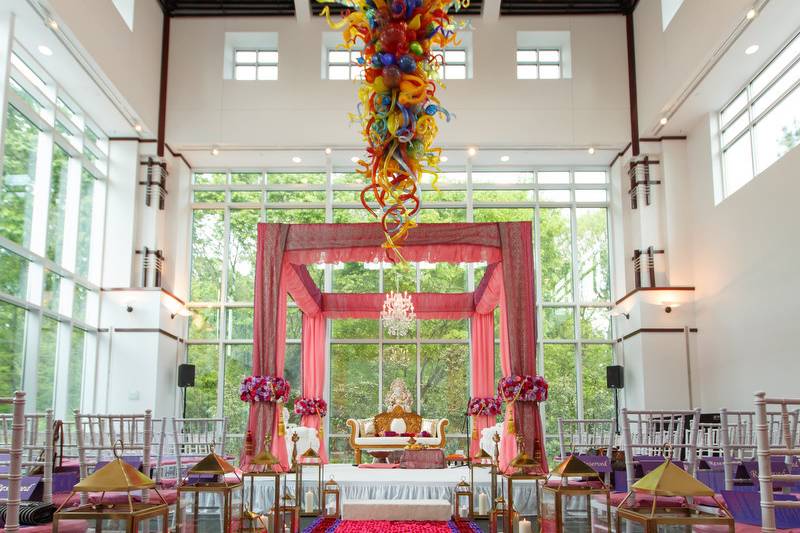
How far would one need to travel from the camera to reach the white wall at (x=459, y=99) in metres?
13.8

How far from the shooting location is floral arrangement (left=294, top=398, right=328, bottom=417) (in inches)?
521

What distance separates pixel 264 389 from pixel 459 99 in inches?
273

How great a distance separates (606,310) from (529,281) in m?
5.83

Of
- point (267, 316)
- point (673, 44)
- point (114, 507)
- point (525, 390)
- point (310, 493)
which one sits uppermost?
point (673, 44)

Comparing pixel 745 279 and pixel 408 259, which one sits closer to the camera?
pixel 408 259

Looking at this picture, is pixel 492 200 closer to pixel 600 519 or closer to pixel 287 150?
pixel 287 150

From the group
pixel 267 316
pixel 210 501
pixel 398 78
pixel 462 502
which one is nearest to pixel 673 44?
pixel 267 316

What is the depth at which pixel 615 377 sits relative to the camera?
13.2m

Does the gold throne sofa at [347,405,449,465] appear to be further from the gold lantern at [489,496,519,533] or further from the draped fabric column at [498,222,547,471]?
the gold lantern at [489,496,519,533]

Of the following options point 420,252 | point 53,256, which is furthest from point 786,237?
point 53,256

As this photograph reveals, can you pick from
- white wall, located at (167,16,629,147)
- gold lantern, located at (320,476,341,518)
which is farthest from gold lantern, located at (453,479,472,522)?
white wall, located at (167,16,629,147)

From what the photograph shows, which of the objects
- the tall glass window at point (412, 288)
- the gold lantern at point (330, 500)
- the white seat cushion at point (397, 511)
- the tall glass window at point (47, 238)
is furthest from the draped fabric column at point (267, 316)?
the tall glass window at point (412, 288)

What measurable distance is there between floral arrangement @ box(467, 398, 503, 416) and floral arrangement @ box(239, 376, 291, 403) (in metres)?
4.89

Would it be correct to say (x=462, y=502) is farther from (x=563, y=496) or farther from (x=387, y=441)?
(x=563, y=496)
